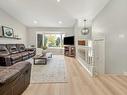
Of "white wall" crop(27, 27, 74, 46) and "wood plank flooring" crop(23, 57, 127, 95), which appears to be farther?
"white wall" crop(27, 27, 74, 46)

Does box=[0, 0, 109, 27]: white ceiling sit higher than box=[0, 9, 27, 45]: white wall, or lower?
higher

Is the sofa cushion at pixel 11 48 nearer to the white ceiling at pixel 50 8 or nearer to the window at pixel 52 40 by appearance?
the white ceiling at pixel 50 8

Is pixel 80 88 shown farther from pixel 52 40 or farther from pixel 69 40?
pixel 52 40

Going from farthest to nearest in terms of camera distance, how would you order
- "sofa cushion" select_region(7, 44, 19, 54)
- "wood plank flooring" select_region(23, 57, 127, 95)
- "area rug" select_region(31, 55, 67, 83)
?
1. "sofa cushion" select_region(7, 44, 19, 54)
2. "area rug" select_region(31, 55, 67, 83)
3. "wood plank flooring" select_region(23, 57, 127, 95)

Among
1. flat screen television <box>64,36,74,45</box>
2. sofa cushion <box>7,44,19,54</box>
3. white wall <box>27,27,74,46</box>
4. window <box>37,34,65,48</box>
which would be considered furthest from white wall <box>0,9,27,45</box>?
flat screen television <box>64,36,74,45</box>

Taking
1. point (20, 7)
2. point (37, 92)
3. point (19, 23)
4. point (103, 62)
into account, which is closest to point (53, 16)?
point (20, 7)

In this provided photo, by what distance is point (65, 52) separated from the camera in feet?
36.7

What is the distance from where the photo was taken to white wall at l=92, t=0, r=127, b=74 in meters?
4.64

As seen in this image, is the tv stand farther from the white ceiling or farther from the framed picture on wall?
the framed picture on wall

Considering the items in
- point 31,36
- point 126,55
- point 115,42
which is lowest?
point 126,55

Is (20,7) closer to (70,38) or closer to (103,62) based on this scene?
(70,38)

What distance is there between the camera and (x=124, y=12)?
181 inches

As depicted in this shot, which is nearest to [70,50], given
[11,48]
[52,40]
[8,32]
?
[52,40]

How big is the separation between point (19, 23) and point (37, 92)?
7953 millimetres
